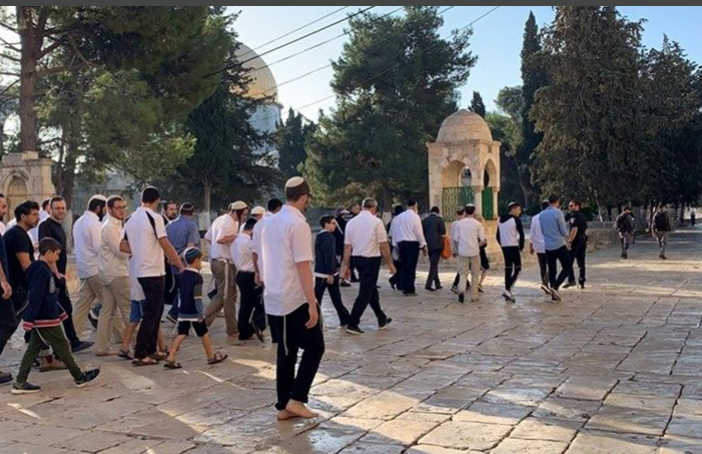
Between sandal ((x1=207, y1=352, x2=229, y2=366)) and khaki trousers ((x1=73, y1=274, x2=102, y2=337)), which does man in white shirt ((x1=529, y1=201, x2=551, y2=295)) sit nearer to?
sandal ((x1=207, y1=352, x2=229, y2=366))

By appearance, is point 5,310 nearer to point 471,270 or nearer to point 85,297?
point 85,297

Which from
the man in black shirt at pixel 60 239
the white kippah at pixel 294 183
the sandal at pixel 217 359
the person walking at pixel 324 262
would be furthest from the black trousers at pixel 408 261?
the white kippah at pixel 294 183

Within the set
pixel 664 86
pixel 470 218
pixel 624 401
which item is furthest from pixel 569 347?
pixel 664 86

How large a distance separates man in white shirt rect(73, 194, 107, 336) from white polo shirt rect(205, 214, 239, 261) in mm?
1433

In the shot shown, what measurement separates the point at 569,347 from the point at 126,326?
4.89 metres

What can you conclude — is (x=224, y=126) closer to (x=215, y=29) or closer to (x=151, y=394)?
(x=215, y=29)

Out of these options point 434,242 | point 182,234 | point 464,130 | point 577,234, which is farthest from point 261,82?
point 182,234

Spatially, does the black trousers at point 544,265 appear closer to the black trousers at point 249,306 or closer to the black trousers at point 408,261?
the black trousers at point 408,261

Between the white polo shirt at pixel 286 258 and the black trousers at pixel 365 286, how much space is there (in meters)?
3.77

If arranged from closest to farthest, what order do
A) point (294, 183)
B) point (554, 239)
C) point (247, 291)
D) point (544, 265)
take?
point (294, 183) < point (247, 291) < point (554, 239) < point (544, 265)

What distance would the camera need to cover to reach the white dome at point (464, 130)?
2006 centimetres

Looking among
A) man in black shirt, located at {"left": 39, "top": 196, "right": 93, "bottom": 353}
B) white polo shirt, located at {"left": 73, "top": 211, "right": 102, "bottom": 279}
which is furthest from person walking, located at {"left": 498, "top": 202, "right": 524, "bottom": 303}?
man in black shirt, located at {"left": 39, "top": 196, "right": 93, "bottom": 353}

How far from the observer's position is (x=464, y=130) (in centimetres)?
2011

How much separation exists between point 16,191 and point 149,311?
1143 centimetres
